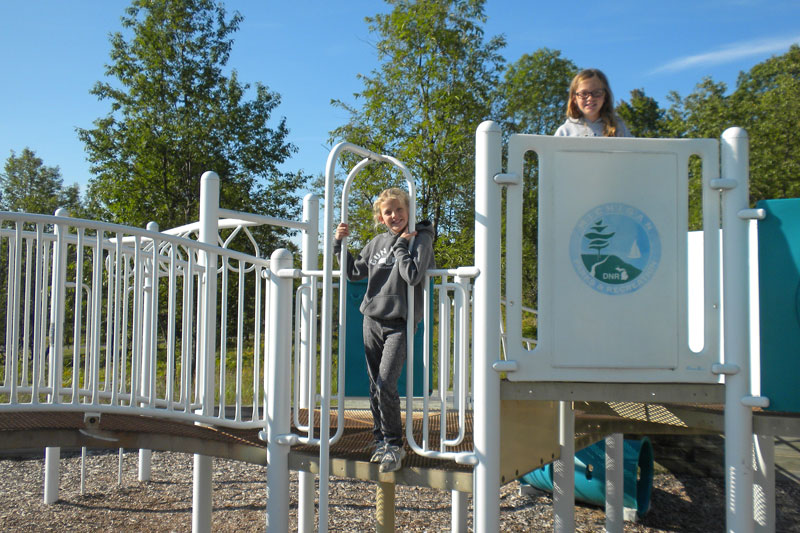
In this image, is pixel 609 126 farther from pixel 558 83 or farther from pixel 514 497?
pixel 558 83

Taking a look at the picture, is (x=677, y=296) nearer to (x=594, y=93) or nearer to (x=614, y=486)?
(x=594, y=93)

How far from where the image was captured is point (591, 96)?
370 centimetres

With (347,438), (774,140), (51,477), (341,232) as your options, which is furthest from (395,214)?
(774,140)

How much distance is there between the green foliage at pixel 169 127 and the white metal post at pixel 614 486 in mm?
12524

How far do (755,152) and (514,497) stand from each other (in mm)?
15359

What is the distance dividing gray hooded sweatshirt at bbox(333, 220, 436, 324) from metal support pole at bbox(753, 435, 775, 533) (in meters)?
2.17

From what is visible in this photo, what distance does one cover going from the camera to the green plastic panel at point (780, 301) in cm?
328

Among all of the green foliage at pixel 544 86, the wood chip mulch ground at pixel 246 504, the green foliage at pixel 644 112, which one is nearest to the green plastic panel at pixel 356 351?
the wood chip mulch ground at pixel 246 504

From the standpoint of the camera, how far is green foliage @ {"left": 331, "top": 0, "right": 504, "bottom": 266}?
555 inches

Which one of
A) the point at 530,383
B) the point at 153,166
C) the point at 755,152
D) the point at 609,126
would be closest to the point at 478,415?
the point at 530,383

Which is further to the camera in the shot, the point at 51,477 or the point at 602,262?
the point at 51,477

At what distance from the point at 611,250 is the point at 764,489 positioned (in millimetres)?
2063

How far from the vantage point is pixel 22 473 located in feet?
26.3

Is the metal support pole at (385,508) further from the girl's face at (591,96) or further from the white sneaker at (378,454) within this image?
the girl's face at (591,96)
